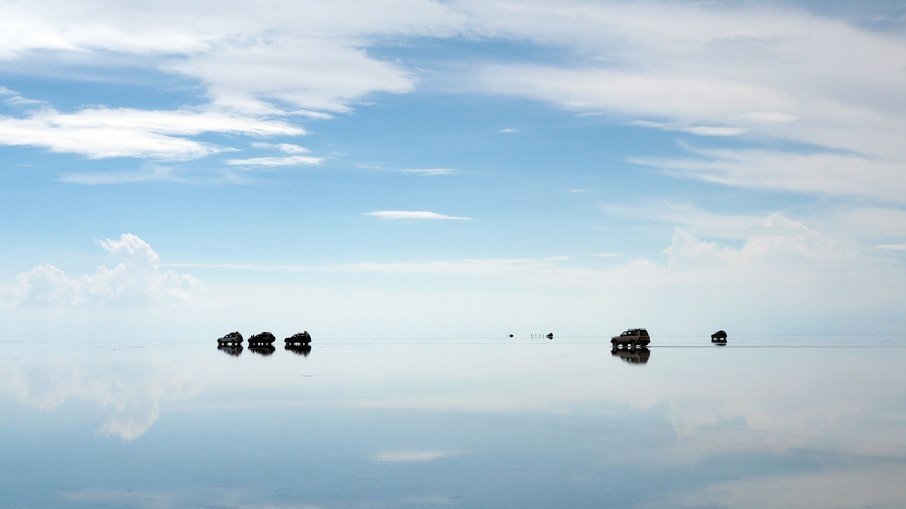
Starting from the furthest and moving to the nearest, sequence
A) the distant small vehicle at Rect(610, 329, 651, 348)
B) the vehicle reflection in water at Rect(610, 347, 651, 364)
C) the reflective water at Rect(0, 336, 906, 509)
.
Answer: the distant small vehicle at Rect(610, 329, 651, 348) < the vehicle reflection in water at Rect(610, 347, 651, 364) < the reflective water at Rect(0, 336, 906, 509)

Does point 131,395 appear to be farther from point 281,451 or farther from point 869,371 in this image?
point 869,371

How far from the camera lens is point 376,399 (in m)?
65.2

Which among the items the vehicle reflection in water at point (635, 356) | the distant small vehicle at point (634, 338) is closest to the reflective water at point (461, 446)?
the vehicle reflection in water at point (635, 356)

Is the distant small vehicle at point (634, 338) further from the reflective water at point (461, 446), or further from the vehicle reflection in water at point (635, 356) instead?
the reflective water at point (461, 446)

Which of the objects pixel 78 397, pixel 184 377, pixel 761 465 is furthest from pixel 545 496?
pixel 184 377

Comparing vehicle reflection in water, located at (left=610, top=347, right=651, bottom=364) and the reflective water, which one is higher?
vehicle reflection in water, located at (left=610, top=347, right=651, bottom=364)

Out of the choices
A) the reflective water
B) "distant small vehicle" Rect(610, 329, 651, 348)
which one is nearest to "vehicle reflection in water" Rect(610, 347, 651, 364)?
"distant small vehicle" Rect(610, 329, 651, 348)

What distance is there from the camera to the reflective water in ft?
95.3

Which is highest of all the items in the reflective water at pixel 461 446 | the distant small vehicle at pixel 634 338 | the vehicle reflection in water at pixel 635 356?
the distant small vehicle at pixel 634 338

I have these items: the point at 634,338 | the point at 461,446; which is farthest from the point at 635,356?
the point at 461,446

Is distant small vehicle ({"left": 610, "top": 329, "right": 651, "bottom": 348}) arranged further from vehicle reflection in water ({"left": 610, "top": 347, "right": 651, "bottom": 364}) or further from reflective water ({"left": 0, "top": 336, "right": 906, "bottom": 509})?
reflective water ({"left": 0, "top": 336, "right": 906, "bottom": 509})

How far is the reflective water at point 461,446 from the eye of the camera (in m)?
29.1

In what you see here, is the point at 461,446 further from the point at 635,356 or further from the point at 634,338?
the point at 634,338

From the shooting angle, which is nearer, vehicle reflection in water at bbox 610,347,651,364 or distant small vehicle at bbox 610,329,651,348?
vehicle reflection in water at bbox 610,347,651,364
